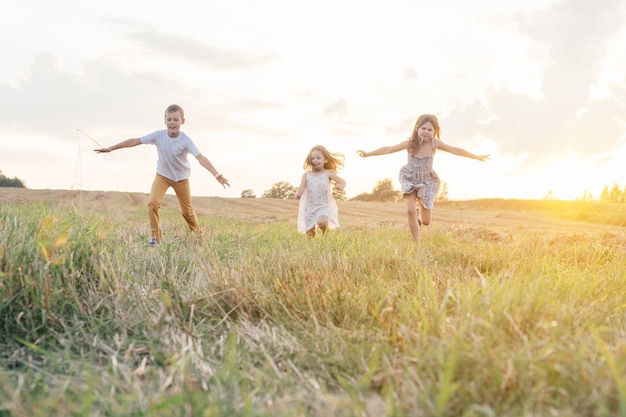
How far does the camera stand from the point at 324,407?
6.44 feet

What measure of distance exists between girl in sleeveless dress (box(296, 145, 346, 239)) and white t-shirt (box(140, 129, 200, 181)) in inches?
71.0

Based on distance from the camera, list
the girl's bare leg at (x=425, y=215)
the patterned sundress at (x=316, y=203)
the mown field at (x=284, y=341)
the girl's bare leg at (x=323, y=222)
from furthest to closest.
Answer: the patterned sundress at (x=316, y=203) → the girl's bare leg at (x=323, y=222) → the girl's bare leg at (x=425, y=215) → the mown field at (x=284, y=341)

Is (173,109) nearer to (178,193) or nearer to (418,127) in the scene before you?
(178,193)

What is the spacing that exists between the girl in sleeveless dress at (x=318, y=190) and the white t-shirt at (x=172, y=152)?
180 centimetres

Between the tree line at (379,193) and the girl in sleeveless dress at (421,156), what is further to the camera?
the tree line at (379,193)

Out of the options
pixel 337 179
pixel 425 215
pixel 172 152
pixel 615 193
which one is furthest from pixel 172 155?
pixel 615 193

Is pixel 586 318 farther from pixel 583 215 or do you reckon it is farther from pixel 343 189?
pixel 583 215

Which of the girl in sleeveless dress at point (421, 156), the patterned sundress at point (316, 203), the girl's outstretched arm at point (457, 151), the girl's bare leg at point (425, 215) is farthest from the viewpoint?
the patterned sundress at point (316, 203)

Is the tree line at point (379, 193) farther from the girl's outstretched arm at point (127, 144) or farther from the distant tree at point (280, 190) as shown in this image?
the girl's outstretched arm at point (127, 144)

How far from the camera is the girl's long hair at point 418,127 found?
7875 mm

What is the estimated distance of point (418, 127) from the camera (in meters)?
7.89

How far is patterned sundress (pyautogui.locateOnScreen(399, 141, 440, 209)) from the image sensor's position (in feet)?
26.0

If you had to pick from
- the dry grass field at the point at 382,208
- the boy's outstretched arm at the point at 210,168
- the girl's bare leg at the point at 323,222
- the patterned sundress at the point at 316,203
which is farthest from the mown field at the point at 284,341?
the dry grass field at the point at 382,208

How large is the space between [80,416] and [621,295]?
3025 mm
